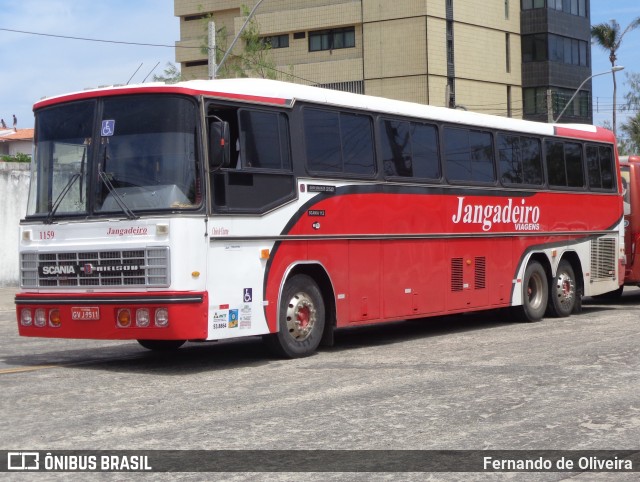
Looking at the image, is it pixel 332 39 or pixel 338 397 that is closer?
pixel 338 397

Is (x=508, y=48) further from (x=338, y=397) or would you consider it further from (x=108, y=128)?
(x=338, y=397)

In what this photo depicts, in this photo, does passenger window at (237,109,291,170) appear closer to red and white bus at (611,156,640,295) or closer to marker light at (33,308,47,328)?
marker light at (33,308,47,328)

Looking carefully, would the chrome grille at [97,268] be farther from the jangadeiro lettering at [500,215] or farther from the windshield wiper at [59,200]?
the jangadeiro lettering at [500,215]

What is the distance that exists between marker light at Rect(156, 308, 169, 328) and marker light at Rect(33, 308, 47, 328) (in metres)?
1.61

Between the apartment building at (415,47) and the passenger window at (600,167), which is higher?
the apartment building at (415,47)

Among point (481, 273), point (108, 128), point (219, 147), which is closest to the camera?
point (219, 147)

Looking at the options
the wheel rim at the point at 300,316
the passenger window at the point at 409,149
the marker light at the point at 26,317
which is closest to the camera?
the marker light at the point at 26,317

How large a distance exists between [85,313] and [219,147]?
2323 millimetres

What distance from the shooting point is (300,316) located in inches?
535

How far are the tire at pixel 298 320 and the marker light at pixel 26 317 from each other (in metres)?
2.71

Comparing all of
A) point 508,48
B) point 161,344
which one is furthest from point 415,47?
point 161,344

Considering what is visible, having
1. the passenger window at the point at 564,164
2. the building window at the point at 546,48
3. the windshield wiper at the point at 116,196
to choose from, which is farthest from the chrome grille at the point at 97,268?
the building window at the point at 546,48

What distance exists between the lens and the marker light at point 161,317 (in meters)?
11.8

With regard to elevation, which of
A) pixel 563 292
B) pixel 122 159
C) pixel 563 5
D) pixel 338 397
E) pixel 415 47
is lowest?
pixel 338 397
